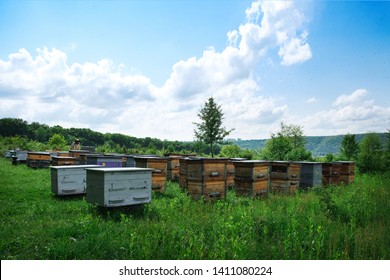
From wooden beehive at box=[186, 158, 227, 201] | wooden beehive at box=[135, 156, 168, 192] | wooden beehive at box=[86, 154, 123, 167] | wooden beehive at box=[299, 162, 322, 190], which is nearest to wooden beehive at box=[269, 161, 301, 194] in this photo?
wooden beehive at box=[299, 162, 322, 190]

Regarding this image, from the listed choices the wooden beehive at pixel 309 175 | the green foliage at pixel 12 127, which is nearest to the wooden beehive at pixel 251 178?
the wooden beehive at pixel 309 175

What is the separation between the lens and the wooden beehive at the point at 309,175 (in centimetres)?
1441

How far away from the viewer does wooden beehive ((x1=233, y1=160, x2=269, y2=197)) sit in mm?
11898

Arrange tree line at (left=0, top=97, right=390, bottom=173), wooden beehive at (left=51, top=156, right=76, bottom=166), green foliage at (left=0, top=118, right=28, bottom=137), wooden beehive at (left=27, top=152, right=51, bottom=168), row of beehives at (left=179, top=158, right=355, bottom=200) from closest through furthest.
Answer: row of beehives at (left=179, top=158, right=355, bottom=200), wooden beehive at (left=51, top=156, right=76, bottom=166), wooden beehive at (left=27, top=152, right=51, bottom=168), tree line at (left=0, top=97, right=390, bottom=173), green foliage at (left=0, top=118, right=28, bottom=137)

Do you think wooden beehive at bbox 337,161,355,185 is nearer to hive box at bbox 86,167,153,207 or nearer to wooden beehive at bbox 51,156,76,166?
hive box at bbox 86,167,153,207

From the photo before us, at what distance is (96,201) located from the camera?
8773 millimetres

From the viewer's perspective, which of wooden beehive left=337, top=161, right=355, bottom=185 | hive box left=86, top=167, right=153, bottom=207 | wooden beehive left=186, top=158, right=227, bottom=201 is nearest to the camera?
hive box left=86, top=167, right=153, bottom=207

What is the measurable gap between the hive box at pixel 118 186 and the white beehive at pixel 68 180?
2.76 m

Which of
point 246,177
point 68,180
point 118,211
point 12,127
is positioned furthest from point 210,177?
point 12,127

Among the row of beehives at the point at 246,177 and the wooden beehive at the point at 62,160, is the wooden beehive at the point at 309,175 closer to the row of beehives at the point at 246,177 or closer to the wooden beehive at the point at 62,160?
the row of beehives at the point at 246,177

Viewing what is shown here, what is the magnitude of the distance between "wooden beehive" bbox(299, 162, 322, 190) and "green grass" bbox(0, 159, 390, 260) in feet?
14.7

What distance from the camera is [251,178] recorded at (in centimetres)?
1188

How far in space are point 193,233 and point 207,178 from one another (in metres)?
4.44

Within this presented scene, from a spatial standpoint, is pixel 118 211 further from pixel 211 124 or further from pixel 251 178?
pixel 211 124
